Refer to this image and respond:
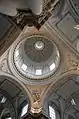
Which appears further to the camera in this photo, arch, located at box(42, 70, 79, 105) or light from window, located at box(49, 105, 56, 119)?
light from window, located at box(49, 105, 56, 119)

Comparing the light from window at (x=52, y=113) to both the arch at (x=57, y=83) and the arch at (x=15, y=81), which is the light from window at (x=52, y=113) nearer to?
the arch at (x=57, y=83)

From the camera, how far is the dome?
767 inches

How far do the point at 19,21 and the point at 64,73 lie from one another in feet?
29.4

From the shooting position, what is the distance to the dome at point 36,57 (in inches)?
767

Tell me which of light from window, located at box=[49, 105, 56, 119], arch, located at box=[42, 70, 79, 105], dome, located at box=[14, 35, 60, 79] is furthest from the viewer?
dome, located at box=[14, 35, 60, 79]

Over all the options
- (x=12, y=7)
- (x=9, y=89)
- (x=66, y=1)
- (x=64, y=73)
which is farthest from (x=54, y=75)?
(x=12, y=7)

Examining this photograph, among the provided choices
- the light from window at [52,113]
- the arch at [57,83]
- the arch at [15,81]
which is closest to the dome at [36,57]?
the arch at [15,81]

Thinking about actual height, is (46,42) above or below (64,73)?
above

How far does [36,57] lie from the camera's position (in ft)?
71.7

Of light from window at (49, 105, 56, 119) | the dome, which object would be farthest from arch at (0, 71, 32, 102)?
light from window at (49, 105, 56, 119)

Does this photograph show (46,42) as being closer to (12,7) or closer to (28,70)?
(28,70)

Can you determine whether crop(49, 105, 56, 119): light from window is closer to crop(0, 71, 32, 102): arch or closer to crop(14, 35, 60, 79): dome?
crop(0, 71, 32, 102): arch

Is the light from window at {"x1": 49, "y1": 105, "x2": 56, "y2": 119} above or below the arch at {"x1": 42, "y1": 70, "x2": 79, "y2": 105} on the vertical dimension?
below

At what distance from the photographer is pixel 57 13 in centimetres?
1630
